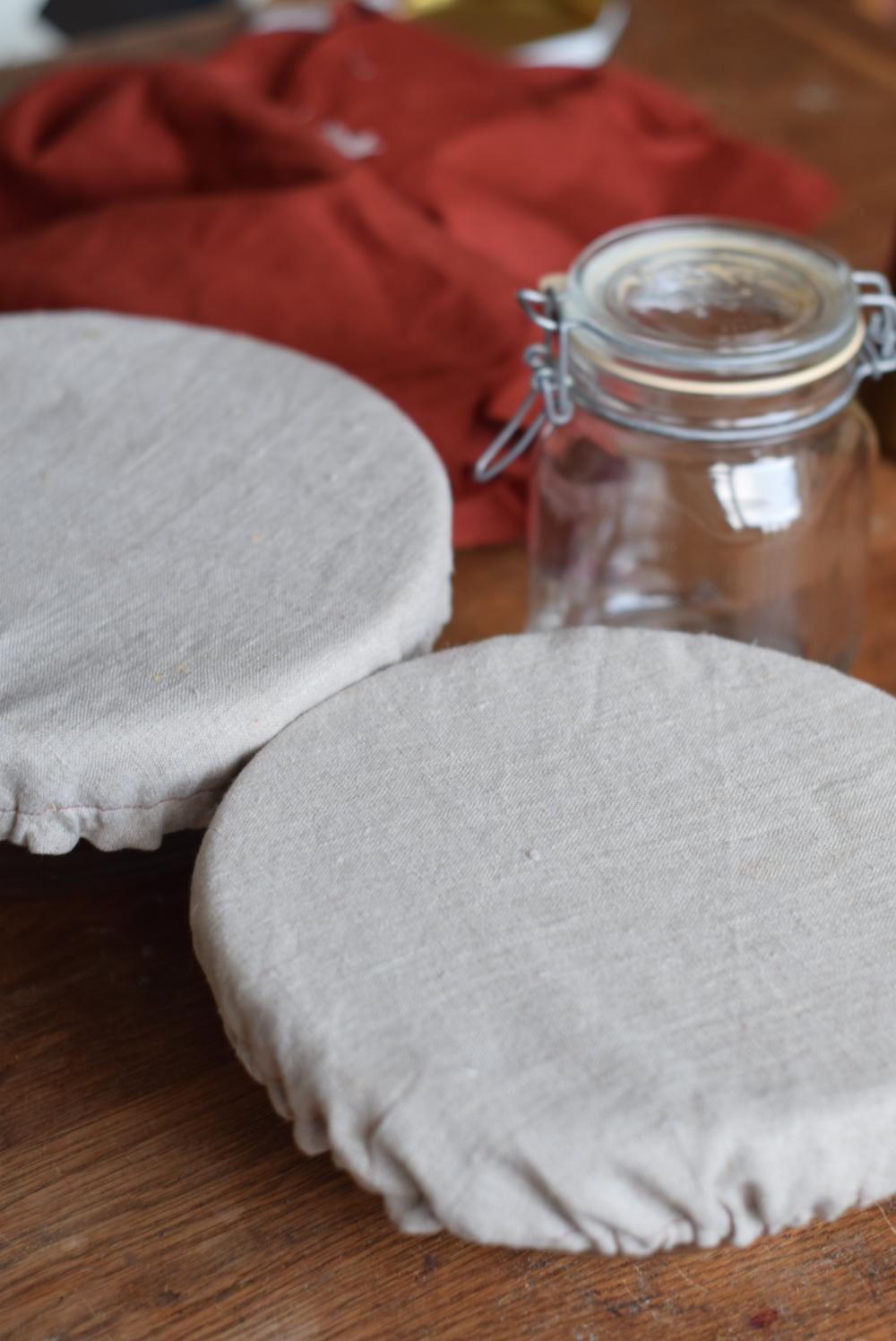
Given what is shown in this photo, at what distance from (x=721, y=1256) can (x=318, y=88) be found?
0.65 m

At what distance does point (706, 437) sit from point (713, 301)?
0.20 ft

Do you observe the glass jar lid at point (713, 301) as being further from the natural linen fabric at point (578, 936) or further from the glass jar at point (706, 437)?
the natural linen fabric at point (578, 936)

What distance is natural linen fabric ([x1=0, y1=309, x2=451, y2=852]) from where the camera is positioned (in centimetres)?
40

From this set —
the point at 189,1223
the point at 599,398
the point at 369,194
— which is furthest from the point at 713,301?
the point at 189,1223

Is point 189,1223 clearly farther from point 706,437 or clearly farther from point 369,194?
point 369,194

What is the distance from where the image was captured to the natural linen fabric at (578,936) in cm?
32

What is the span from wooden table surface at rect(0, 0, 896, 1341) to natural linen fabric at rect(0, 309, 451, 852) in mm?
65

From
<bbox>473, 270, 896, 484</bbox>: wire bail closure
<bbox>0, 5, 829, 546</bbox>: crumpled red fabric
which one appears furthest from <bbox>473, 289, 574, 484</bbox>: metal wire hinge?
<bbox>0, 5, 829, 546</bbox>: crumpled red fabric

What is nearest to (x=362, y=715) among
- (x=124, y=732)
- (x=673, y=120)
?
(x=124, y=732)

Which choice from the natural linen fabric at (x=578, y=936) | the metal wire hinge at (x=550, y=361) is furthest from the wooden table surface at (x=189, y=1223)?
the metal wire hinge at (x=550, y=361)

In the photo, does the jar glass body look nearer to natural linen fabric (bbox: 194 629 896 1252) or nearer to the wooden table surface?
natural linen fabric (bbox: 194 629 896 1252)

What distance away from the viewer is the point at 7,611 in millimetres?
438

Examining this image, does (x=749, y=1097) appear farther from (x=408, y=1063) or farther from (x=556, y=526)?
(x=556, y=526)

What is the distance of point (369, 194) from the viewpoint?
670 mm
